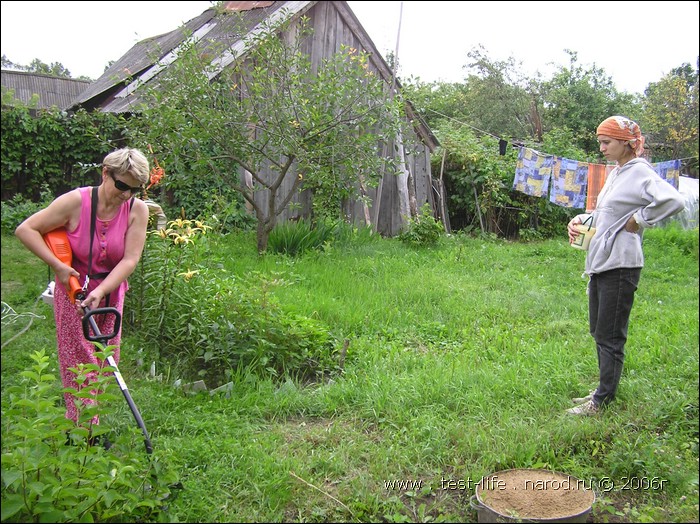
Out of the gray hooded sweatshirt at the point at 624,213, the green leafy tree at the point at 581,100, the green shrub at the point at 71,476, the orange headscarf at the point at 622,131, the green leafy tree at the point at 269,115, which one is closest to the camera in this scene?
the green shrub at the point at 71,476

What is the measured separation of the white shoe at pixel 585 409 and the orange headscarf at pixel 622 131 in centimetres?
140

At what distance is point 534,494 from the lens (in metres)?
2.57

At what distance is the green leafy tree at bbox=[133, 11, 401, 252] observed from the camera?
6781 millimetres

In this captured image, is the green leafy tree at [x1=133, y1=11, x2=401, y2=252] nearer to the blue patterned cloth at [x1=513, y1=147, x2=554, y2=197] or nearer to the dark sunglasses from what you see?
the blue patterned cloth at [x1=513, y1=147, x2=554, y2=197]

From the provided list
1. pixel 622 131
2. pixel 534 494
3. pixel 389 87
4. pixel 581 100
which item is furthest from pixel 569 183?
pixel 534 494

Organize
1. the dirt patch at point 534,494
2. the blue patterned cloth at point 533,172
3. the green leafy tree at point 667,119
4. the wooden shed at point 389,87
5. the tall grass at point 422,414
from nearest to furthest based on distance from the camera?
the dirt patch at point 534,494 < the tall grass at point 422,414 < the green leafy tree at point 667,119 < the wooden shed at point 389,87 < the blue patterned cloth at point 533,172

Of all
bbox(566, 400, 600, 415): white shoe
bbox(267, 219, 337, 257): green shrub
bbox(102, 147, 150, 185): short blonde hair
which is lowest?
bbox(566, 400, 600, 415): white shoe

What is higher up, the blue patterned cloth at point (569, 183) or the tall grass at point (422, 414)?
the blue patterned cloth at point (569, 183)

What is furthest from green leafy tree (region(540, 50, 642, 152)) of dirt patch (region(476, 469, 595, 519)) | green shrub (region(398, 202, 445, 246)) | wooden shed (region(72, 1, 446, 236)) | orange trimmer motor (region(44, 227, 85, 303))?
orange trimmer motor (region(44, 227, 85, 303))

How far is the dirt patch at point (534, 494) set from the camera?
2.44m

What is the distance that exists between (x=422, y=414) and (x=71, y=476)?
1.84 metres

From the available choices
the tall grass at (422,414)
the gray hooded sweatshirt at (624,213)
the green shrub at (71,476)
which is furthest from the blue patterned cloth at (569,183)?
the green shrub at (71,476)

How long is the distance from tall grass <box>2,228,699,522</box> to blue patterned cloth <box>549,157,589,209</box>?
3.95 meters

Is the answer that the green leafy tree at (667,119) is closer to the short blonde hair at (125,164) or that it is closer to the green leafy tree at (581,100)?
the green leafy tree at (581,100)
